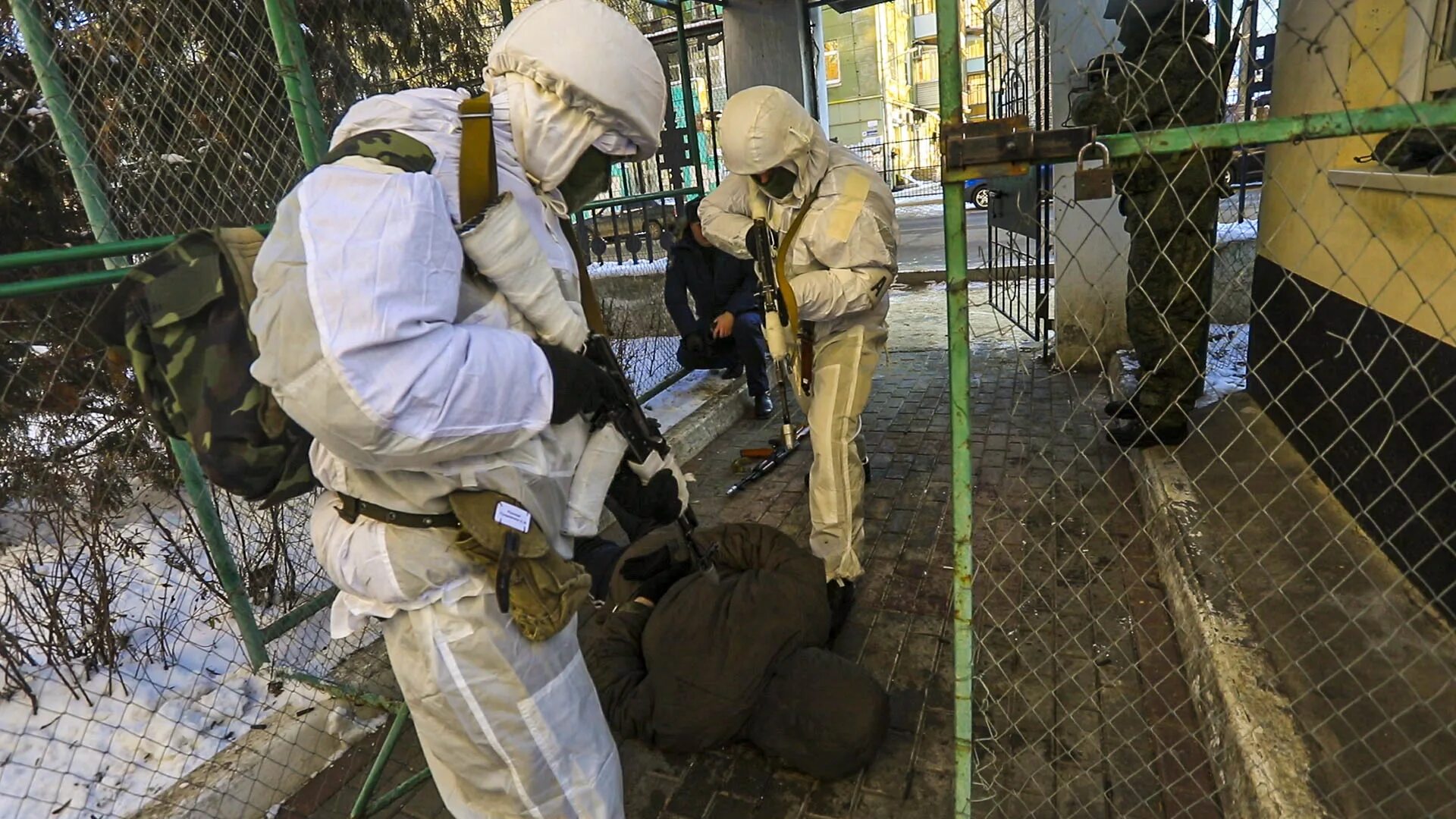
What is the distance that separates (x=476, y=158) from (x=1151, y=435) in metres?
3.54

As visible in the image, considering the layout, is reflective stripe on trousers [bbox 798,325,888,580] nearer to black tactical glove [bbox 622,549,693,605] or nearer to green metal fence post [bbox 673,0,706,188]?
black tactical glove [bbox 622,549,693,605]

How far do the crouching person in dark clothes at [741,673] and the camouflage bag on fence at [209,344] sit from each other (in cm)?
138

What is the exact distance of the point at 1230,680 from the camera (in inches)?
79.8

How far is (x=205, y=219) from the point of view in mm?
3441

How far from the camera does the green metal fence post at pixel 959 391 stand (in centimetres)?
141

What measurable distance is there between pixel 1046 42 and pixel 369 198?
509 centimetres

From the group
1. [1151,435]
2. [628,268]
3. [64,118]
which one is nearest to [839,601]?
[1151,435]

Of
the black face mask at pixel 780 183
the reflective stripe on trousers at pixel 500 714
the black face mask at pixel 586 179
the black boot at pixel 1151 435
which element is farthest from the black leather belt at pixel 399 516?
the black boot at pixel 1151 435

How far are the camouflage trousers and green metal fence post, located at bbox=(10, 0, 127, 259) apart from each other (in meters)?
3.96

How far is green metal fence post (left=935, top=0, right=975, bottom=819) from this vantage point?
141 centimetres

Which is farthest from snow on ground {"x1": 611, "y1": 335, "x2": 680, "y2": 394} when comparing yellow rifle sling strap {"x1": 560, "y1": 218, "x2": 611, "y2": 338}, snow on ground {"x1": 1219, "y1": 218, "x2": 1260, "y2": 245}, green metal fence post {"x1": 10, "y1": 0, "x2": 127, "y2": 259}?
snow on ground {"x1": 1219, "y1": 218, "x2": 1260, "y2": 245}

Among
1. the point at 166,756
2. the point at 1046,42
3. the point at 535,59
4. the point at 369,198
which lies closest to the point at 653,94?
the point at 535,59

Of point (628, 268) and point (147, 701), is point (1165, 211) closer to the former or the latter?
point (147, 701)

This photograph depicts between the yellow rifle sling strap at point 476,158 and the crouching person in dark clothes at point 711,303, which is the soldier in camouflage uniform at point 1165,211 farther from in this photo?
the yellow rifle sling strap at point 476,158
